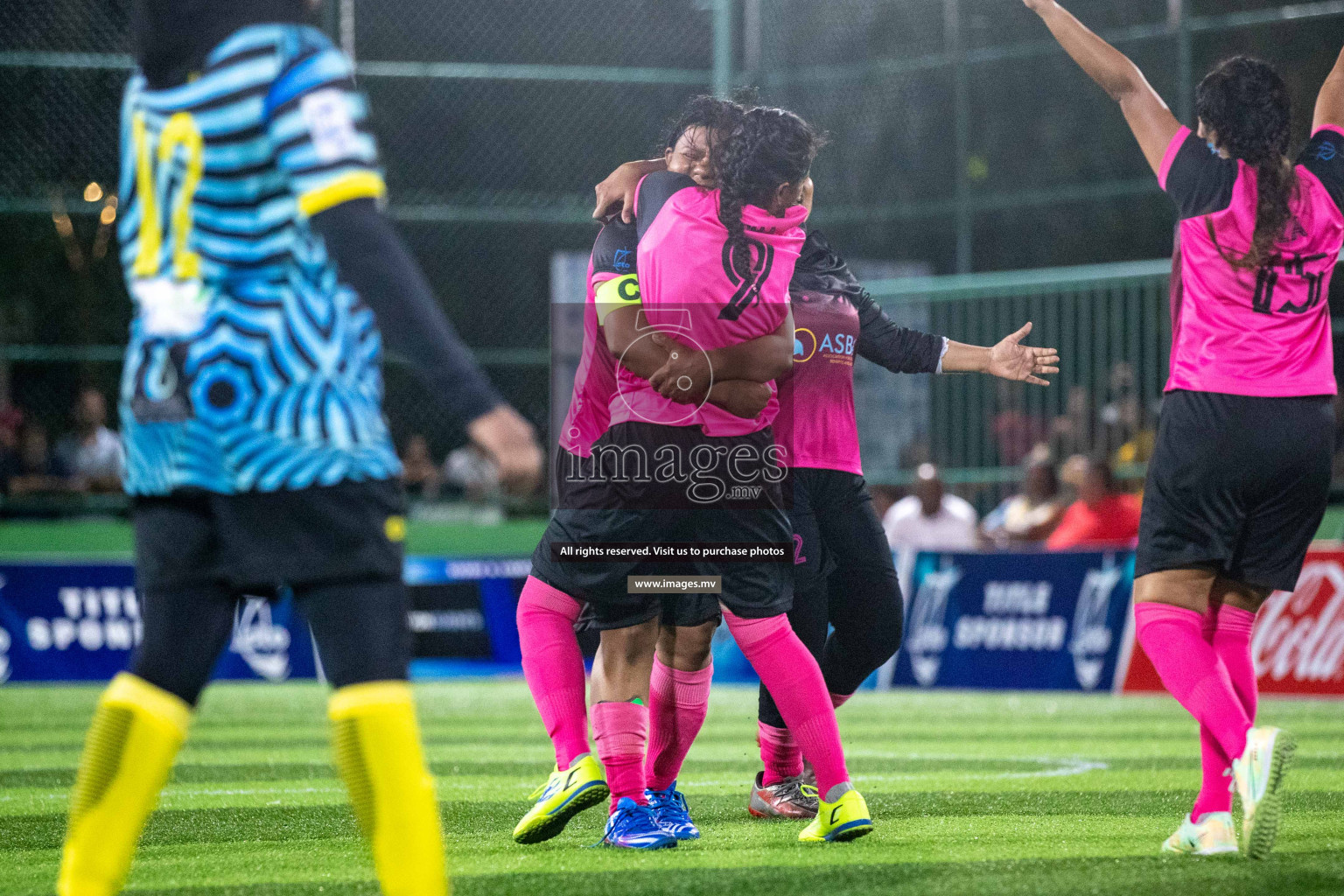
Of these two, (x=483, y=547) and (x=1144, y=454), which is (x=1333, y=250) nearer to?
(x=1144, y=454)

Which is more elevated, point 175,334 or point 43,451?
point 175,334

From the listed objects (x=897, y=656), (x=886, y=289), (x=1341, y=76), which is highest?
(x=1341, y=76)

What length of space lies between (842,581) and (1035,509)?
8.33 meters

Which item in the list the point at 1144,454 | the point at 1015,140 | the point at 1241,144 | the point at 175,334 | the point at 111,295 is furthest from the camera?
the point at 1015,140

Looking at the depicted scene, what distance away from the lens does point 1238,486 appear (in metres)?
4.54

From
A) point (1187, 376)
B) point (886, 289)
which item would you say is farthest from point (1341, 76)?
point (886, 289)

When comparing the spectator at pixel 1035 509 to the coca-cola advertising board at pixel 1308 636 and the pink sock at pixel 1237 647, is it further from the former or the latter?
the pink sock at pixel 1237 647

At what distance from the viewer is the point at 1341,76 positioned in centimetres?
484

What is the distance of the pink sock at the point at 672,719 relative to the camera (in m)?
5.13

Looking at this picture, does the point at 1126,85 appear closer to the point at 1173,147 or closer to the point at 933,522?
the point at 1173,147

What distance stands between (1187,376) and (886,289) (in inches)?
404

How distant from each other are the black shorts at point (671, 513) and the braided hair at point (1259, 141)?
1.43 m

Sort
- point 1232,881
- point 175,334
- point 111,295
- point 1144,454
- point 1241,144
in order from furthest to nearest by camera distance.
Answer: point 111,295
point 1144,454
point 1241,144
point 1232,881
point 175,334

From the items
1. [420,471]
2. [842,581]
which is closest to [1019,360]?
[842,581]
